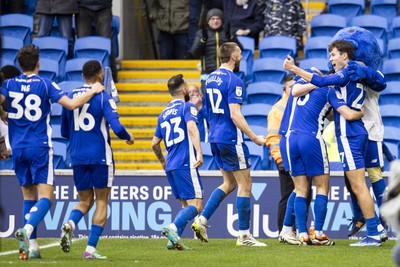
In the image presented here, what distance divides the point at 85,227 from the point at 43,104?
14.0 ft

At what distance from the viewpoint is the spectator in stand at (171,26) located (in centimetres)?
1786

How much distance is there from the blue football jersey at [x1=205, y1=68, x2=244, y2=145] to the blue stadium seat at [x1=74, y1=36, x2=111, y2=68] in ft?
19.4

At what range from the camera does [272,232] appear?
13375 millimetres

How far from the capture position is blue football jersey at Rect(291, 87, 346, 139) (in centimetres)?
1080

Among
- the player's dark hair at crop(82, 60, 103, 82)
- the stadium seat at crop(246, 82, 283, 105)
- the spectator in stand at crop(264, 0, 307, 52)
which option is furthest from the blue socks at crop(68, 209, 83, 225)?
the spectator in stand at crop(264, 0, 307, 52)

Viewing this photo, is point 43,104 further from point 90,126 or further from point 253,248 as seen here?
point 253,248

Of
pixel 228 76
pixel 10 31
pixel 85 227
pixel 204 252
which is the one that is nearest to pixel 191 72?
pixel 10 31

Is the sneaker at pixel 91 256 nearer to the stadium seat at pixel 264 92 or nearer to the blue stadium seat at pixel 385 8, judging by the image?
the stadium seat at pixel 264 92

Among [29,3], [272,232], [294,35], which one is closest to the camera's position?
[272,232]

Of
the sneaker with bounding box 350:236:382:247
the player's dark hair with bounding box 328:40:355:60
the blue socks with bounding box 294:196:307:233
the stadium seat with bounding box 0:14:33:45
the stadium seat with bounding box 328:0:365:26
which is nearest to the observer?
the player's dark hair with bounding box 328:40:355:60

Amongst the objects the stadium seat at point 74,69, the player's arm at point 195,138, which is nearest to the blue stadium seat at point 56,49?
the stadium seat at point 74,69

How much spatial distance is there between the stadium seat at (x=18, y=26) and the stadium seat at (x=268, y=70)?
384 cm

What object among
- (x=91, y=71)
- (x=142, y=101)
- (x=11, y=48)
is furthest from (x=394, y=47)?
(x=91, y=71)

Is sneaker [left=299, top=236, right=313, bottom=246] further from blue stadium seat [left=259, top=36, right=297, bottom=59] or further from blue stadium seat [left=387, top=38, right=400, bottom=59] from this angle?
blue stadium seat [left=387, top=38, right=400, bottom=59]
